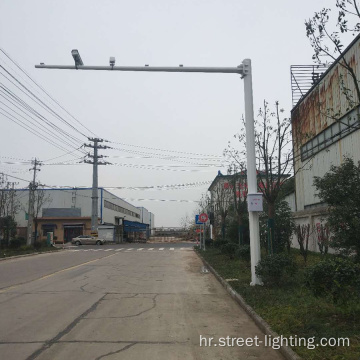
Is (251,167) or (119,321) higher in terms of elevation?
(251,167)

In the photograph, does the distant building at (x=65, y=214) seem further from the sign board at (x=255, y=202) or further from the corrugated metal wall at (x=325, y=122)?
the sign board at (x=255, y=202)

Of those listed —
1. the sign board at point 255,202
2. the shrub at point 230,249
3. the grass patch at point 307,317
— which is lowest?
the grass patch at point 307,317

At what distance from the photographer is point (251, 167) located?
10.8 meters

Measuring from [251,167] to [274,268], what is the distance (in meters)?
2.88

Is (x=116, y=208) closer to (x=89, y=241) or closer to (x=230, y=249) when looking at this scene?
(x=89, y=241)

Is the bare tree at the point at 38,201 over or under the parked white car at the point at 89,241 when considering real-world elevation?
over

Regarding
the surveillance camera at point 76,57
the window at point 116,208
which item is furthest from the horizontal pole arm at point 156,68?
the window at point 116,208

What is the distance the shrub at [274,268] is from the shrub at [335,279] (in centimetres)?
331

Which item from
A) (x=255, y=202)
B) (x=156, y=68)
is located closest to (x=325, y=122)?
(x=255, y=202)

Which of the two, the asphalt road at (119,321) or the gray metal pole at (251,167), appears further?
the gray metal pole at (251,167)

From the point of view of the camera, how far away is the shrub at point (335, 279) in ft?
19.9

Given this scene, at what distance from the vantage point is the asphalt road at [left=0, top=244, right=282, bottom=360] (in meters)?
5.26

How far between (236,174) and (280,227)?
428 centimetres

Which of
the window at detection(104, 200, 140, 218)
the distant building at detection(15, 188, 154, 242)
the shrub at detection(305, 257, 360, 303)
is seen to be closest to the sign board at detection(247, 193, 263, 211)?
the shrub at detection(305, 257, 360, 303)
